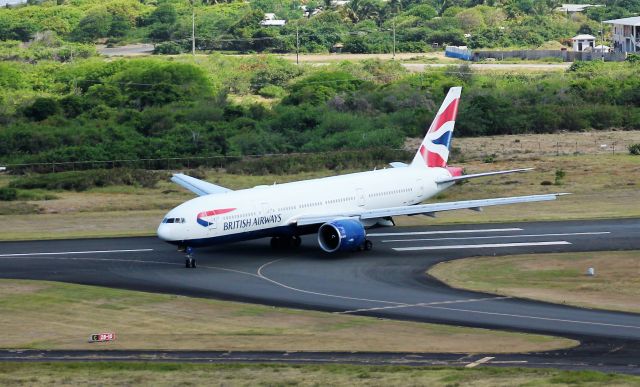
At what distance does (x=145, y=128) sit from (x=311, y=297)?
Answer: 6598 cm

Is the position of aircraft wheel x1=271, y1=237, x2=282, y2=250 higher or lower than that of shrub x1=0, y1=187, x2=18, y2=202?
lower

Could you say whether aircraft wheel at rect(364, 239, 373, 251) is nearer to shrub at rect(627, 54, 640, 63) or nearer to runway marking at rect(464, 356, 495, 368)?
runway marking at rect(464, 356, 495, 368)

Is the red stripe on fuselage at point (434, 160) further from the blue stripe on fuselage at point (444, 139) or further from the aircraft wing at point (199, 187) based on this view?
the aircraft wing at point (199, 187)

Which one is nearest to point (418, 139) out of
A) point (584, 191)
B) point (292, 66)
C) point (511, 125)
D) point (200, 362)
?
point (511, 125)

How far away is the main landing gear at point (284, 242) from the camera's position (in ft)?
216

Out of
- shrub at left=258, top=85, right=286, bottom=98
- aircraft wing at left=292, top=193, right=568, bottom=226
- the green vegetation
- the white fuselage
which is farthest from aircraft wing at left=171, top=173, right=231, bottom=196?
shrub at left=258, top=85, right=286, bottom=98

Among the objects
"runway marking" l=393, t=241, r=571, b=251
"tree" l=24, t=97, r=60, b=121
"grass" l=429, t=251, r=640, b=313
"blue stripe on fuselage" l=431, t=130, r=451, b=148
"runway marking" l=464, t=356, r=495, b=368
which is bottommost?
"grass" l=429, t=251, r=640, b=313

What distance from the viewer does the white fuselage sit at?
196ft

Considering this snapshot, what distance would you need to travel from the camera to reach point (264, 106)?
13500 cm

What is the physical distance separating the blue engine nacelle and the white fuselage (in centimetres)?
141

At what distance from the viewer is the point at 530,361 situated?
39750mm

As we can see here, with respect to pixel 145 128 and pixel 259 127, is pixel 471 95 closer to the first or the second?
pixel 259 127

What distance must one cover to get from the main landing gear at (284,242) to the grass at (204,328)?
41.7ft

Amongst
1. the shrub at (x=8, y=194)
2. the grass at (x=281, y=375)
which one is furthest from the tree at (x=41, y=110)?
the grass at (x=281, y=375)
